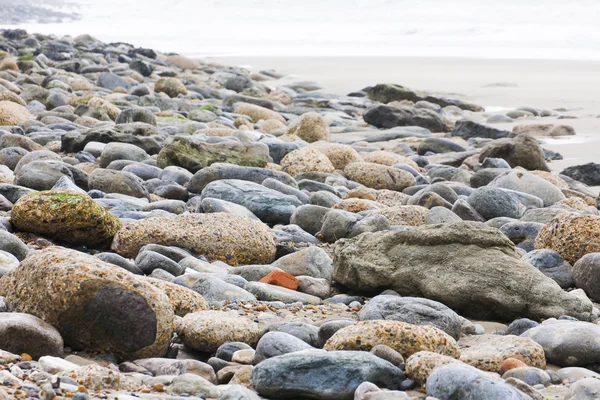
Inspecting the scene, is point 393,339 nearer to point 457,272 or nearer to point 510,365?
point 510,365

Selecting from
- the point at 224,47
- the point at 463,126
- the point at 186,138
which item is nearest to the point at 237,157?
the point at 186,138

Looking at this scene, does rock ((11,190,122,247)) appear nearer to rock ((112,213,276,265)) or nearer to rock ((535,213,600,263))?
rock ((112,213,276,265))

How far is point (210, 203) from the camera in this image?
5.08m

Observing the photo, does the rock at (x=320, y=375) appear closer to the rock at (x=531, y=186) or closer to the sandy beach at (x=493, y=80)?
the rock at (x=531, y=186)

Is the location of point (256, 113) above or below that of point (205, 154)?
below

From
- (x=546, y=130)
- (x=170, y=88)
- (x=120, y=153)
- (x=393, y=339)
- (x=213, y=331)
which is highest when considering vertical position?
(x=393, y=339)

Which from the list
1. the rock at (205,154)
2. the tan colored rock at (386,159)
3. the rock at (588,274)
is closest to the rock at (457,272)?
the rock at (588,274)

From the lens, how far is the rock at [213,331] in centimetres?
304

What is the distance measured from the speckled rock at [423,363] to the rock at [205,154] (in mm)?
Answer: 4138

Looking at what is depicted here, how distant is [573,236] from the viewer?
173 inches

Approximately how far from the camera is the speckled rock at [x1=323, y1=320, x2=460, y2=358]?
2.83m

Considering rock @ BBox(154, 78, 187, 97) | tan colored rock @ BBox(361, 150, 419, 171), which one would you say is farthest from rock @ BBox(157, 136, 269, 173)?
rock @ BBox(154, 78, 187, 97)

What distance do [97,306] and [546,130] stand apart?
8.99 m

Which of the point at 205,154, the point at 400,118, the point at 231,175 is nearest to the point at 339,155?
the point at 205,154
